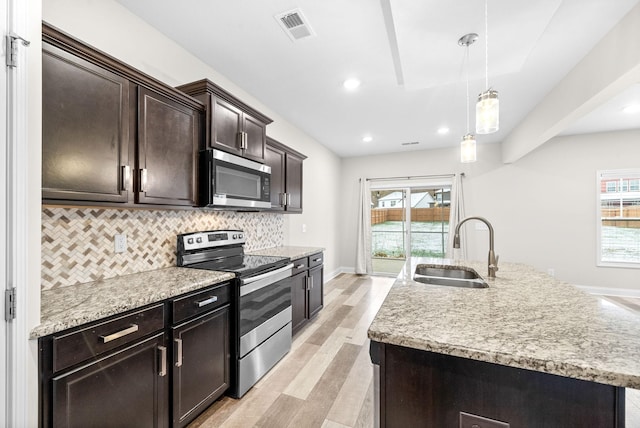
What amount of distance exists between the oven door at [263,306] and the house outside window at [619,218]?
208 inches

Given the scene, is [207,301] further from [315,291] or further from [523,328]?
[315,291]

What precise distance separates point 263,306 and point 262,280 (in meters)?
0.23

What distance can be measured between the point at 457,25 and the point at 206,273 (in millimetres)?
2356

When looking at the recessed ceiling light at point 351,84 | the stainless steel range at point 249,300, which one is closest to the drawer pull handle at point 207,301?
the stainless steel range at point 249,300

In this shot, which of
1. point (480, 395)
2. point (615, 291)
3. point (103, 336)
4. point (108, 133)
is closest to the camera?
point (480, 395)

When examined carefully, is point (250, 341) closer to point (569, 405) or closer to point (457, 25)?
point (569, 405)

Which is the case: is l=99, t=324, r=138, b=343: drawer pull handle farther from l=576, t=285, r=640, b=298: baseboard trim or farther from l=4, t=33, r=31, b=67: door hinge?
l=576, t=285, r=640, b=298: baseboard trim

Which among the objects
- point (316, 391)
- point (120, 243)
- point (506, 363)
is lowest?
point (316, 391)

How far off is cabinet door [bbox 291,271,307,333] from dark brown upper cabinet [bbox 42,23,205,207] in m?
1.42

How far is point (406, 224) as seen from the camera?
5824mm

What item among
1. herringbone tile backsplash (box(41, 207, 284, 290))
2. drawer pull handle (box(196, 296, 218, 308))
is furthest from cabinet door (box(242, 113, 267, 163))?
drawer pull handle (box(196, 296, 218, 308))

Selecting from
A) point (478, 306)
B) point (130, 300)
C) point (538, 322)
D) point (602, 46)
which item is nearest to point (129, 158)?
point (130, 300)

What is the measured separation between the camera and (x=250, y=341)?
2.03m

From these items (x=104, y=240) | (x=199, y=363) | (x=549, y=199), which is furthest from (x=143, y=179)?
(x=549, y=199)
